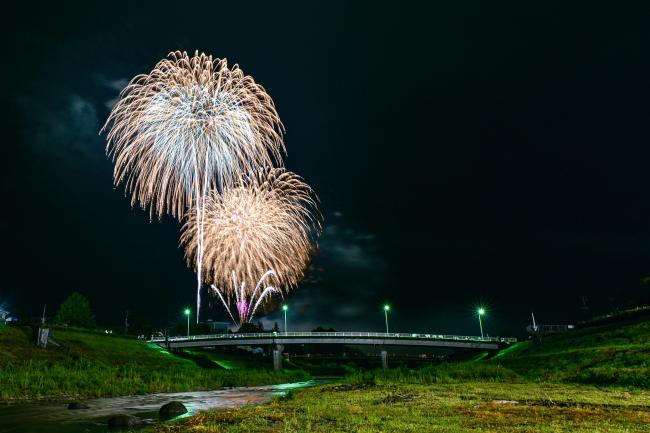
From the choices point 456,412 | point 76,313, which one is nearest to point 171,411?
point 456,412

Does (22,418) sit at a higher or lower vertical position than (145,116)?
lower

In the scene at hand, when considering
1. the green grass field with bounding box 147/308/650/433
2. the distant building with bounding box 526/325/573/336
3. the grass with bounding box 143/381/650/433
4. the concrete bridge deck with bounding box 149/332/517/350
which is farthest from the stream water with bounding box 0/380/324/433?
the distant building with bounding box 526/325/573/336

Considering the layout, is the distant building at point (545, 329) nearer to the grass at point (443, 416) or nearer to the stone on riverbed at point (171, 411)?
the grass at point (443, 416)

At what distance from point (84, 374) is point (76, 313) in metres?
93.9

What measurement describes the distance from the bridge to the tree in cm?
2505

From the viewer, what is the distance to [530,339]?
10438 centimetres

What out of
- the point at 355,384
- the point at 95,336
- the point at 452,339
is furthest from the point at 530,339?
the point at 95,336

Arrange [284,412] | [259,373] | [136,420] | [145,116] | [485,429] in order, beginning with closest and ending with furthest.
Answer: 1. [485,429]
2. [284,412]
3. [136,420]
4. [145,116]
5. [259,373]

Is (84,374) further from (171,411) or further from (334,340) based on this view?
(334,340)

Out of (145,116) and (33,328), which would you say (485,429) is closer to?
(145,116)

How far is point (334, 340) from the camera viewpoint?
370 ft

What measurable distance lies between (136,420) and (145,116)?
38879 millimetres

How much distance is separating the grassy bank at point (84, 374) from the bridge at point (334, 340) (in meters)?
Answer: 28.4

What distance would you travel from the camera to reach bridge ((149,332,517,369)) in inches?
4262
